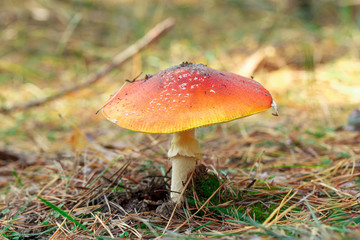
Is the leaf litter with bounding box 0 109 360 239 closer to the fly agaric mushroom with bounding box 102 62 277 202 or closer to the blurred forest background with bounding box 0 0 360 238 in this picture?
the blurred forest background with bounding box 0 0 360 238

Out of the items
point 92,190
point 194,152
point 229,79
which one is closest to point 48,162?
point 92,190

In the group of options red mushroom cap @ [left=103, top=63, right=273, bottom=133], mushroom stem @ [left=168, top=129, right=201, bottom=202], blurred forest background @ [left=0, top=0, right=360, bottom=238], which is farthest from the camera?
blurred forest background @ [left=0, top=0, right=360, bottom=238]

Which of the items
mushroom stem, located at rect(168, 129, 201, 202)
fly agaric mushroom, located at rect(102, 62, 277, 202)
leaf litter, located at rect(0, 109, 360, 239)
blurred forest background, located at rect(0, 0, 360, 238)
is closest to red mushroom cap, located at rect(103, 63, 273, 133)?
fly agaric mushroom, located at rect(102, 62, 277, 202)

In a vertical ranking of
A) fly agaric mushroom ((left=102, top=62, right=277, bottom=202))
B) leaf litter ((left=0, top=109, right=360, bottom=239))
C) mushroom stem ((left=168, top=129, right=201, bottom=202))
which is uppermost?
fly agaric mushroom ((left=102, top=62, right=277, bottom=202))

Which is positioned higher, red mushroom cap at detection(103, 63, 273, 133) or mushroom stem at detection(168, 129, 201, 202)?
red mushroom cap at detection(103, 63, 273, 133)

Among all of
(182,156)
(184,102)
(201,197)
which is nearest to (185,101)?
(184,102)

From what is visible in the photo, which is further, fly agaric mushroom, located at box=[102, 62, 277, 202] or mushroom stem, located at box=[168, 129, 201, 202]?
mushroom stem, located at box=[168, 129, 201, 202]
